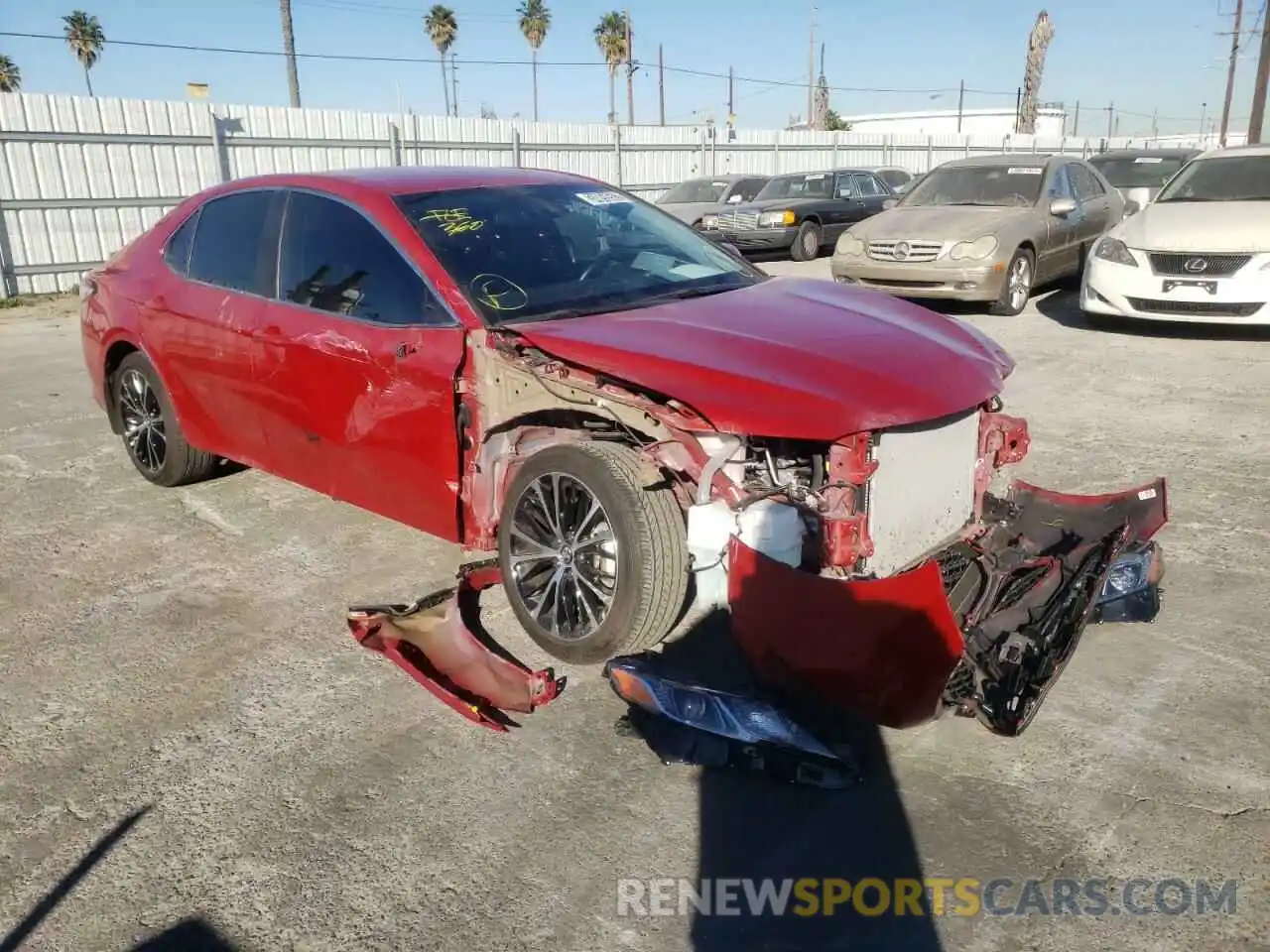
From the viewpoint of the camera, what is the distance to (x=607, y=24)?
208 ft

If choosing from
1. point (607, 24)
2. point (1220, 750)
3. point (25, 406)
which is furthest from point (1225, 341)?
point (607, 24)

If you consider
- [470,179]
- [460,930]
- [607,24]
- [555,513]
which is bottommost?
[460,930]

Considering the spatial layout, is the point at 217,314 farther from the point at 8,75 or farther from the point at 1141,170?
the point at 8,75

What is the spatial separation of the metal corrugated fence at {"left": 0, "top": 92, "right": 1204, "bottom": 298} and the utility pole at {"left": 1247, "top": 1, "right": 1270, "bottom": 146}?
16.9m

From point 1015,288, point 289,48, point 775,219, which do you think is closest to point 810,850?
point 1015,288

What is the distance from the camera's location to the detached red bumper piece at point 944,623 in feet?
8.97

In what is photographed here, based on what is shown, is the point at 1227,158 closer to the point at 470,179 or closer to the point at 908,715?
the point at 470,179

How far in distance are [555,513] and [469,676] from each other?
2.01 feet

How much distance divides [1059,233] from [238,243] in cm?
890

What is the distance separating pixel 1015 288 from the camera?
10266 mm

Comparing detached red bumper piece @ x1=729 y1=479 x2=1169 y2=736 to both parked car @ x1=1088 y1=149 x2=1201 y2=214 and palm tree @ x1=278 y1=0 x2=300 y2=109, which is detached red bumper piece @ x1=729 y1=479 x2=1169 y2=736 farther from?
palm tree @ x1=278 y1=0 x2=300 y2=109

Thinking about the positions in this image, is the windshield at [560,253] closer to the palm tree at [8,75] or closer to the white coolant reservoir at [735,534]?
the white coolant reservoir at [735,534]

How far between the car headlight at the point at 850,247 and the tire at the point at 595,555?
7.68m

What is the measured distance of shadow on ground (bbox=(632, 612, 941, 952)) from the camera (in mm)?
2301
